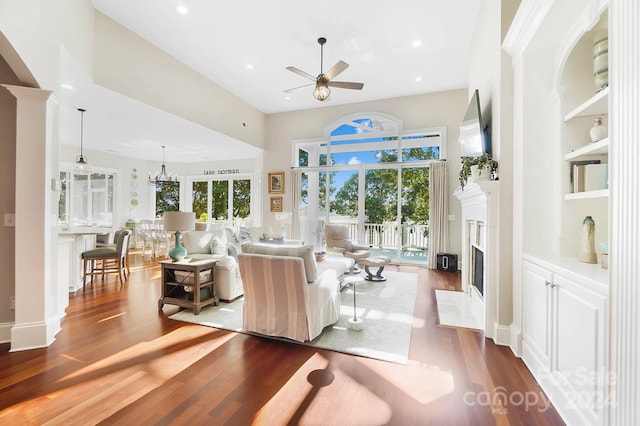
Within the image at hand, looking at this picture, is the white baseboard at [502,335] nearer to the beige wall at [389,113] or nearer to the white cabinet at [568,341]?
the white cabinet at [568,341]

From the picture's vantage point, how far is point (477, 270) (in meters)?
3.65

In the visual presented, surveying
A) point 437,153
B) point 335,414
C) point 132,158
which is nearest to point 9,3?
point 335,414

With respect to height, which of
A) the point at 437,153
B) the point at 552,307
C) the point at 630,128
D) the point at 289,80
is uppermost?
the point at 289,80

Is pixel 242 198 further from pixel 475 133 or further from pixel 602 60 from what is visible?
pixel 602 60

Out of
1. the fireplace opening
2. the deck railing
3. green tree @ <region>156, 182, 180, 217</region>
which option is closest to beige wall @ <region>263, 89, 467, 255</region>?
the deck railing

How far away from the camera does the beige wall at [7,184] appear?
109 inches

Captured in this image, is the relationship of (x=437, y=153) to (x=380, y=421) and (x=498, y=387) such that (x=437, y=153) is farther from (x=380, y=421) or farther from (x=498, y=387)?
(x=380, y=421)

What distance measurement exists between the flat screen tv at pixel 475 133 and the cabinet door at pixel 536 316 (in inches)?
55.3

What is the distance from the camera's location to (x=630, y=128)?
1.23 meters

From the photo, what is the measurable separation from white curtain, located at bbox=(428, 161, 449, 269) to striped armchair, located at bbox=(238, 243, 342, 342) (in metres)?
4.22

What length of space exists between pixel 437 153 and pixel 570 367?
5520 mm

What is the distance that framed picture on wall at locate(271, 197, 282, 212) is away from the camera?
7.88 metres

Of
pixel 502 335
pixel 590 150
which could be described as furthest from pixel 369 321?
pixel 590 150

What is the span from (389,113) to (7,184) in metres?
6.62
